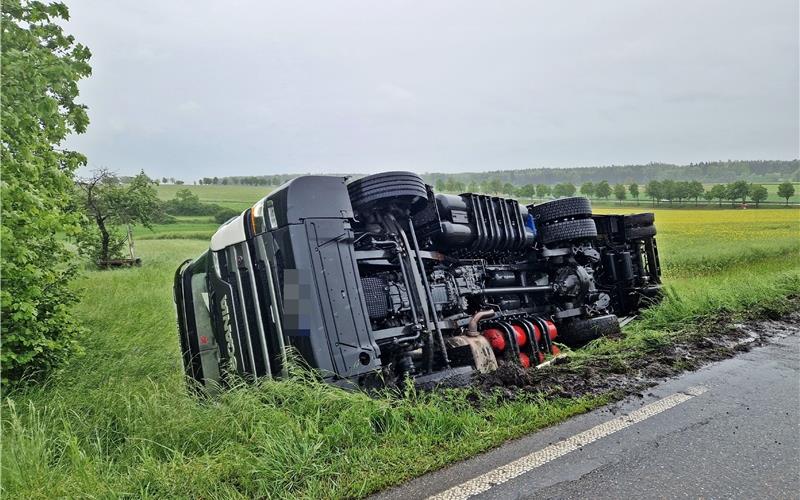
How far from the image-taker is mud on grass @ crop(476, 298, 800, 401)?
3855mm

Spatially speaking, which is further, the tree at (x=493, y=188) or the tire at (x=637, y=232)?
the tire at (x=637, y=232)

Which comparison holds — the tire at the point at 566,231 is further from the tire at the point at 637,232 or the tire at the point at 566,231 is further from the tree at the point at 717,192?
the tree at the point at 717,192

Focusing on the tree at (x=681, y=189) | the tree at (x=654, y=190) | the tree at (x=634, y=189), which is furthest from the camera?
the tree at (x=681, y=189)

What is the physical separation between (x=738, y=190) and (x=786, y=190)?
9.40ft

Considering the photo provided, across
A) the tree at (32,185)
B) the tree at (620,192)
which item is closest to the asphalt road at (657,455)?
the tree at (32,185)

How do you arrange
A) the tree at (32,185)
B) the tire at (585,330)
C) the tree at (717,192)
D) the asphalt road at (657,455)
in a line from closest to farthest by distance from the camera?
the asphalt road at (657,455) < the tree at (32,185) < the tire at (585,330) < the tree at (717,192)

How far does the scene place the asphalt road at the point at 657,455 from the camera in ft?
7.82

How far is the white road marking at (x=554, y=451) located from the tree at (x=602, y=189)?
74.9ft

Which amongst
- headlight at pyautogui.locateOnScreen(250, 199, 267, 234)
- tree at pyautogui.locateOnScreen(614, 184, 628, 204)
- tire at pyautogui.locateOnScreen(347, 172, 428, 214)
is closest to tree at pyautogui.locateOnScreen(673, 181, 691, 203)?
tree at pyautogui.locateOnScreen(614, 184, 628, 204)

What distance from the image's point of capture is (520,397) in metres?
3.63

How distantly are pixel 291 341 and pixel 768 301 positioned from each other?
702cm

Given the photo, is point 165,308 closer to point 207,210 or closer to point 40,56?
point 40,56

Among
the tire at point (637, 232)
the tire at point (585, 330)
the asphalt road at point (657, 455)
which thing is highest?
the tire at point (637, 232)

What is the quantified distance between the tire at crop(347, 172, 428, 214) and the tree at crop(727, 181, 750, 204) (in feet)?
111
